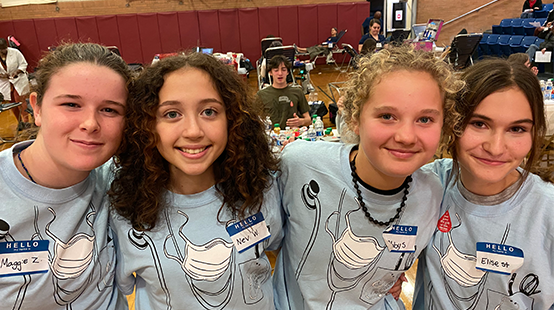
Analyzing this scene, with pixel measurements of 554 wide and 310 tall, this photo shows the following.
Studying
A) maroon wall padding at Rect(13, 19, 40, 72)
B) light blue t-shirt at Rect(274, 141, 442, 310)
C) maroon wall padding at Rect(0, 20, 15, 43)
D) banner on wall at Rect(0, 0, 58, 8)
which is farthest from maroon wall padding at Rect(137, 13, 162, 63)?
light blue t-shirt at Rect(274, 141, 442, 310)

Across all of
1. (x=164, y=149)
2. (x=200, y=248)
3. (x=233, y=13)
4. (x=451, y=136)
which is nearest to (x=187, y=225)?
(x=200, y=248)

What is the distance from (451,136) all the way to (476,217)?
33cm

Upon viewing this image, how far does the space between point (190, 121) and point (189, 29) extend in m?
11.5

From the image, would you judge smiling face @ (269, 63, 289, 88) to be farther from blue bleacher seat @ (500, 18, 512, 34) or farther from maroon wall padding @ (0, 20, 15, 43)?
maroon wall padding @ (0, 20, 15, 43)

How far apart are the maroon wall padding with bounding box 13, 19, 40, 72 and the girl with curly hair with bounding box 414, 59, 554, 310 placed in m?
12.9

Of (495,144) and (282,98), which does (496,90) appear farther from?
(282,98)

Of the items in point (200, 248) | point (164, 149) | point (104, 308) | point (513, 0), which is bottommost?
point (104, 308)

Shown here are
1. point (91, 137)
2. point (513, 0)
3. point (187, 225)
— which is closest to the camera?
point (91, 137)

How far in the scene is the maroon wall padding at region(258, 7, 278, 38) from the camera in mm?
11648

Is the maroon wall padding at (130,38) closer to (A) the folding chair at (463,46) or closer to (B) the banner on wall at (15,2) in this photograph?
(B) the banner on wall at (15,2)

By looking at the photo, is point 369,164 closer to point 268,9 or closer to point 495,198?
point 495,198

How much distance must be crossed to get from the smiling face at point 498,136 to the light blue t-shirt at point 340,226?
0.64ft

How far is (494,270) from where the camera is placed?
1.26m

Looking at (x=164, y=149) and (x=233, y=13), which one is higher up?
(x=233, y=13)
